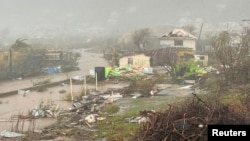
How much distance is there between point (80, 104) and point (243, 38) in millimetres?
8499

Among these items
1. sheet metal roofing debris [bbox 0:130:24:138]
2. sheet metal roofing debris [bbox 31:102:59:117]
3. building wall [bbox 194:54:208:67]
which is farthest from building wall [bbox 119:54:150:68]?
sheet metal roofing debris [bbox 0:130:24:138]

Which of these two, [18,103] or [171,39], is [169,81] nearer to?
[18,103]

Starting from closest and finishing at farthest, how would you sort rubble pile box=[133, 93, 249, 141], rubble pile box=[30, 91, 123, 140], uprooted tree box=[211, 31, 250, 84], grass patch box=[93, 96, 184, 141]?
rubble pile box=[133, 93, 249, 141] < grass patch box=[93, 96, 184, 141] < rubble pile box=[30, 91, 123, 140] < uprooted tree box=[211, 31, 250, 84]

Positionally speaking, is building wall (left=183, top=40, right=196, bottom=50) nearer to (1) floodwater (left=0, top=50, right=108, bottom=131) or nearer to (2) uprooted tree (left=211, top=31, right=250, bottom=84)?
(1) floodwater (left=0, top=50, right=108, bottom=131)

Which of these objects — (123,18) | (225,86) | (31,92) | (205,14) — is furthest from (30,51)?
(123,18)

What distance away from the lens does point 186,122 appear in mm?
8969

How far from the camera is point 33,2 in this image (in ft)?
451

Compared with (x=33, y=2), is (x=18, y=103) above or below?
below

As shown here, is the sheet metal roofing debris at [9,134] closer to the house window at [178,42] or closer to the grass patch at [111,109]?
the grass patch at [111,109]

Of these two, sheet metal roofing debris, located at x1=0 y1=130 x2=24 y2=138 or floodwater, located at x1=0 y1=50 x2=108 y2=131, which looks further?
floodwater, located at x1=0 y1=50 x2=108 y2=131

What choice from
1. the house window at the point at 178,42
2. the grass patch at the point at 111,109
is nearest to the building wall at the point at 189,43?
the house window at the point at 178,42

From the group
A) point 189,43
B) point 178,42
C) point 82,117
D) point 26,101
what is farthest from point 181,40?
point 82,117

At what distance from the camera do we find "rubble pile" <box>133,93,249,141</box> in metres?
8.67

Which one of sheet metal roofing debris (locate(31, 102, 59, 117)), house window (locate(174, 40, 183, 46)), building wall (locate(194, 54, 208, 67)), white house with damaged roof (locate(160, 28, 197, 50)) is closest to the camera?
sheet metal roofing debris (locate(31, 102, 59, 117))
